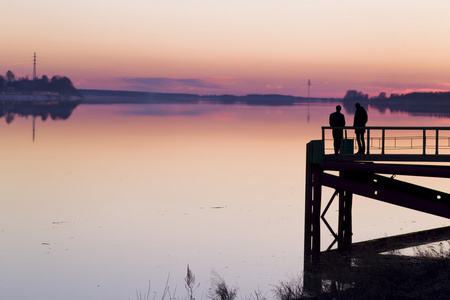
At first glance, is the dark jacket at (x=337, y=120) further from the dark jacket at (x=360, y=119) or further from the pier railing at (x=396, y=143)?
the dark jacket at (x=360, y=119)

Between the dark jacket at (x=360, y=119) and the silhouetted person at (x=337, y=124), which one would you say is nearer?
the silhouetted person at (x=337, y=124)

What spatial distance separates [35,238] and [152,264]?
6.06 m

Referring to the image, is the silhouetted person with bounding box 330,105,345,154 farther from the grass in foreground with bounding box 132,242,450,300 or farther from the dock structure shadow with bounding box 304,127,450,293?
the grass in foreground with bounding box 132,242,450,300

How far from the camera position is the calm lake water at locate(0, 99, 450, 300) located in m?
22.3

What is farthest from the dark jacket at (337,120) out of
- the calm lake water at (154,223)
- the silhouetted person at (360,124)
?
the calm lake water at (154,223)

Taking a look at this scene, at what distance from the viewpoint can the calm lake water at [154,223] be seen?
73.1 ft

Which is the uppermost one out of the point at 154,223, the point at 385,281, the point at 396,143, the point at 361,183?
the point at 361,183

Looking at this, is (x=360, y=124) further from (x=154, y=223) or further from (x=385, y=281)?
(x=154, y=223)

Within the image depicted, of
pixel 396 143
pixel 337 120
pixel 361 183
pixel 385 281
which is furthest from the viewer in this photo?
pixel 396 143

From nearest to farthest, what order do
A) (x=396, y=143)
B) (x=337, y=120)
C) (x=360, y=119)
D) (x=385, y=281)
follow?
(x=385, y=281)
(x=337, y=120)
(x=360, y=119)
(x=396, y=143)

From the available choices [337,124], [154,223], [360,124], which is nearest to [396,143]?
[154,223]

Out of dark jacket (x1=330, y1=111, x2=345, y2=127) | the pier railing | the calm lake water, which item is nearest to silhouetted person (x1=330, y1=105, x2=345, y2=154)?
dark jacket (x1=330, y1=111, x2=345, y2=127)

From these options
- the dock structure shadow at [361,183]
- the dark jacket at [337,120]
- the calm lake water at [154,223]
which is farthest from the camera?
the calm lake water at [154,223]

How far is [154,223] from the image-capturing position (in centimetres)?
3023
